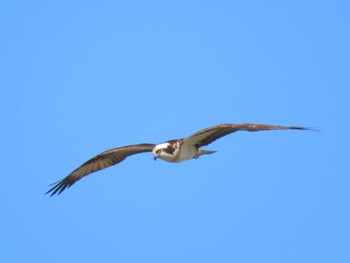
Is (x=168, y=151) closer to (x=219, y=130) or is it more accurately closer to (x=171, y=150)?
(x=171, y=150)

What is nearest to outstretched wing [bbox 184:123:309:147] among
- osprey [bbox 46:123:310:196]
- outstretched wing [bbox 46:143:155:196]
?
osprey [bbox 46:123:310:196]

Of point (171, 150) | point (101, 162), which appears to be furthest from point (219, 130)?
point (101, 162)

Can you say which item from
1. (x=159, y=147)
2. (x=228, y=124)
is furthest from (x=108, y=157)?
(x=228, y=124)

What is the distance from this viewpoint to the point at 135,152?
729 inches

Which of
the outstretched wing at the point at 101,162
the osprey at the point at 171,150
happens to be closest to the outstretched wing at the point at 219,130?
the osprey at the point at 171,150

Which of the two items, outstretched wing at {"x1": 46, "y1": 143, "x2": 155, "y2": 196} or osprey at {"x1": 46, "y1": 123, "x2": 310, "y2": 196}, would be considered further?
outstretched wing at {"x1": 46, "y1": 143, "x2": 155, "y2": 196}

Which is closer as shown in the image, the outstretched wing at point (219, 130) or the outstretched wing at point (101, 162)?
the outstretched wing at point (219, 130)

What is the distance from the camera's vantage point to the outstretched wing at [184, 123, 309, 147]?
1536cm

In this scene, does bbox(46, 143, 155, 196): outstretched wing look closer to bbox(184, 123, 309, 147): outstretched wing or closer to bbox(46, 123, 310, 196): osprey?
bbox(46, 123, 310, 196): osprey

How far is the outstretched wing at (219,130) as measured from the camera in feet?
50.4

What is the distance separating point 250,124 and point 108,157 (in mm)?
4379

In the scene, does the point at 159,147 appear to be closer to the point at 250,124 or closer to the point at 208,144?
the point at 208,144

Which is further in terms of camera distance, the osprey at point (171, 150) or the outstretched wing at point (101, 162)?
the outstretched wing at point (101, 162)

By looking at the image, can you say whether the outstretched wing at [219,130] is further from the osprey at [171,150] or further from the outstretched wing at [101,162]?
the outstretched wing at [101,162]
